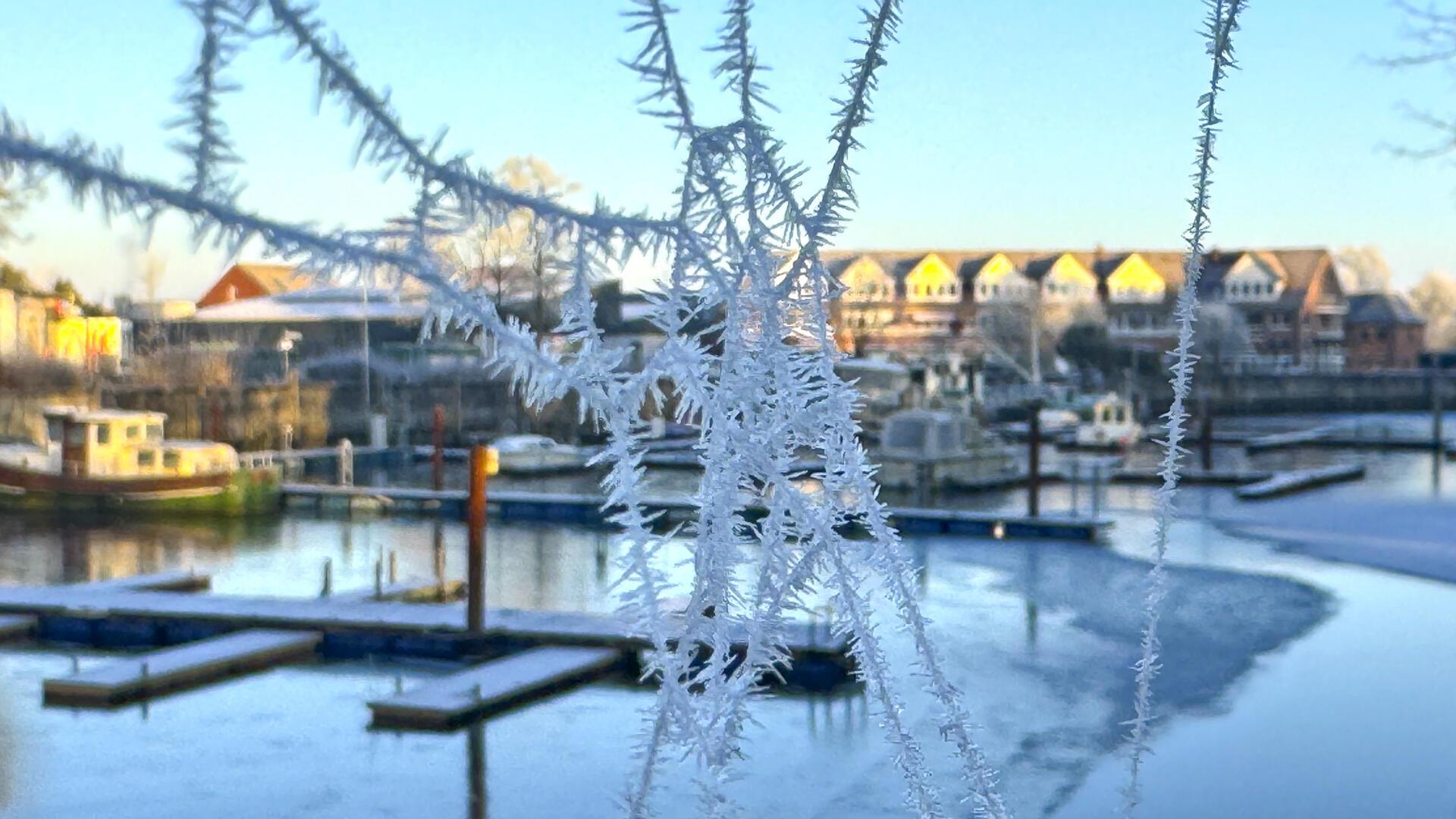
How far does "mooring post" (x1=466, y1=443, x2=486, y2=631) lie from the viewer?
1023cm

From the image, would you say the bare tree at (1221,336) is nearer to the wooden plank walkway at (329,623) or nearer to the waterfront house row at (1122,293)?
the waterfront house row at (1122,293)

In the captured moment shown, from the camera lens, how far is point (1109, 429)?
31297mm

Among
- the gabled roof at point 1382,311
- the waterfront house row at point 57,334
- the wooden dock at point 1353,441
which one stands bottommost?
the wooden dock at point 1353,441

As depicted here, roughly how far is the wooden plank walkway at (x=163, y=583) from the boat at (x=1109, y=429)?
858 inches

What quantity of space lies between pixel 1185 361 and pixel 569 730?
21.2ft

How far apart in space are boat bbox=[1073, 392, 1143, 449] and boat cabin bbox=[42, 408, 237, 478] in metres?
17.8

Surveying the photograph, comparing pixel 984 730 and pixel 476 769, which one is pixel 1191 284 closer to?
pixel 984 730

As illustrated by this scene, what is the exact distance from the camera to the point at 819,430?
2.08m

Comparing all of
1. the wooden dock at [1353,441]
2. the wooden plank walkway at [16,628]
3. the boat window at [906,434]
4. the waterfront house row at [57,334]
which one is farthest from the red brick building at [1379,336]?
the wooden plank walkway at [16,628]

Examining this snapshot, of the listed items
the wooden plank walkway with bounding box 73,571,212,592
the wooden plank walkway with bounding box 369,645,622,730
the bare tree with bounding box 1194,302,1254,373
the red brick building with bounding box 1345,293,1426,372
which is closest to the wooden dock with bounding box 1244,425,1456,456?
the bare tree with bounding box 1194,302,1254,373

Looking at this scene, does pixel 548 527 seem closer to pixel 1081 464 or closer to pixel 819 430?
pixel 1081 464

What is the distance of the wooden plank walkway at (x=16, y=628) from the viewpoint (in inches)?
428

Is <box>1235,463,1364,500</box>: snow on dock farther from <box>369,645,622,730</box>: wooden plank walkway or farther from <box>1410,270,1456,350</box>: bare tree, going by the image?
<box>1410,270,1456,350</box>: bare tree

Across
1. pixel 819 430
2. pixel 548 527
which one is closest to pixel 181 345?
pixel 548 527
